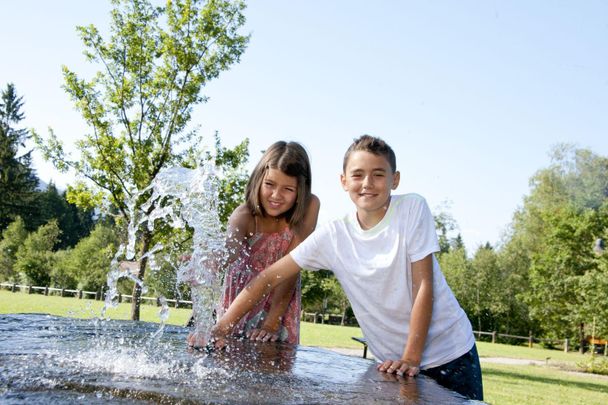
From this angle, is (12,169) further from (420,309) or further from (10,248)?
(420,309)

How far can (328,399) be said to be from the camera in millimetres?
1798

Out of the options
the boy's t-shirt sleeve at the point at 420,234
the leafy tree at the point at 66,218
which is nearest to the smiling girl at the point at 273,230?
the boy's t-shirt sleeve at the point at 420,234

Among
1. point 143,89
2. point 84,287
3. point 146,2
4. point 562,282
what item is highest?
point 146,2

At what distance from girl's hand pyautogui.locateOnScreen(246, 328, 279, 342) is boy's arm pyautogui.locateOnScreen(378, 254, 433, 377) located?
2.93 feet

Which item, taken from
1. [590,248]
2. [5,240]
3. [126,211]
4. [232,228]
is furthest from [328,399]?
[5,240]

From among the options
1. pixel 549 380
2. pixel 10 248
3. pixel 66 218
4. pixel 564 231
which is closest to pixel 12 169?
pixel 10 248

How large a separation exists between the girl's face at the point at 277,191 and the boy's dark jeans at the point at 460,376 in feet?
4.04

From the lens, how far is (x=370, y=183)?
9.20 feet

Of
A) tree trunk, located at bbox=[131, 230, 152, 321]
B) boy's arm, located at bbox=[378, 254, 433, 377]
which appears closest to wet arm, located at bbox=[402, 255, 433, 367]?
boy's arm, located at bbox=[378, 254, 433, 377]

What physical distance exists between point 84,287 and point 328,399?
140 ft

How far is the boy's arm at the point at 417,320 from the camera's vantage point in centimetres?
247

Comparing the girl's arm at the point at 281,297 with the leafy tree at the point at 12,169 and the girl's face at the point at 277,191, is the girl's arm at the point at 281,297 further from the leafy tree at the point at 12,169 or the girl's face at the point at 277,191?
the leafy tree at the point at 12,169

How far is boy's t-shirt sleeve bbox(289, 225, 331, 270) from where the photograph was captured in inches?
114

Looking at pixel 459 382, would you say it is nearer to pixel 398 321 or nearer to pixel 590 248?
pixel 398 321
